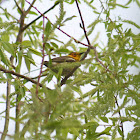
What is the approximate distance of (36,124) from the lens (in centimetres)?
33

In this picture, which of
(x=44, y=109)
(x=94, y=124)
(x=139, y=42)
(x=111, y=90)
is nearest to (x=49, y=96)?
(x=44, y=109)

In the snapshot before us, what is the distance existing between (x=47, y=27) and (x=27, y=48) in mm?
288

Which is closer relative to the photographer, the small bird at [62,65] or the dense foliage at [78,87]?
the dense foliage at [78,87]

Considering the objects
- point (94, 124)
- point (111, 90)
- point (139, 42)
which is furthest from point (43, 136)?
point (139, 42)

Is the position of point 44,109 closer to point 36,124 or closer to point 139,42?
point 36,124

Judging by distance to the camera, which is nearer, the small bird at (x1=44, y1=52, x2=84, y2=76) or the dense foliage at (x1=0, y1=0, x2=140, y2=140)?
the dense foliage at (x1=0, y1=0, x2=140, y2=140)

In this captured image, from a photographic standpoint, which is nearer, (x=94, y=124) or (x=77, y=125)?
(x=77, y=125)

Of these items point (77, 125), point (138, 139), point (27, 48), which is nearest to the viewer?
point (77, 125)

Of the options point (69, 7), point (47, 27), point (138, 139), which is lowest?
point (138, 139)

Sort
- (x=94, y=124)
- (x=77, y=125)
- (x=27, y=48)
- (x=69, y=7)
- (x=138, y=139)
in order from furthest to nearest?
(x=69, y=7) < (x=27, y=48) < (x=94, y=124) < (x=138, y=139) < (x=77, y=125)

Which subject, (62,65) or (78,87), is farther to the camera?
(78,87)

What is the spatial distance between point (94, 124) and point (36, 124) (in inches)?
12.6

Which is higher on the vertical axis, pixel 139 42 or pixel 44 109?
pixel 139 42

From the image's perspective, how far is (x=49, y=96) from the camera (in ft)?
1.01
